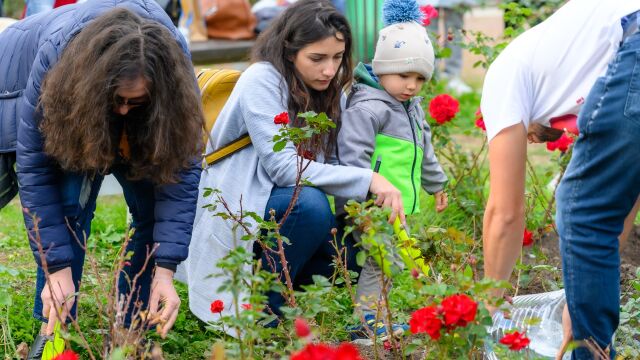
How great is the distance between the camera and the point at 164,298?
9.11ft

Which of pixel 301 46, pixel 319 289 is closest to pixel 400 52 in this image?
pixel 301 46

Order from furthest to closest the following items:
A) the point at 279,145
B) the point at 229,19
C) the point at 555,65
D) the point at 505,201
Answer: the point at 229,19 → the point at 279,145 → the point at 505,201 → the point at 555,65

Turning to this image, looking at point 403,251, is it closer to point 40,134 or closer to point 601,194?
point 601,194

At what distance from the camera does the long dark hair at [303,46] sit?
329cm

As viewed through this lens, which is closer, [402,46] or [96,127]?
[96,127]

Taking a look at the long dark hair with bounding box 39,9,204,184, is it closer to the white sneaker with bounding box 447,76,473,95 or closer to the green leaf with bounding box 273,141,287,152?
the green leaf with bounding box 273,141,287,152

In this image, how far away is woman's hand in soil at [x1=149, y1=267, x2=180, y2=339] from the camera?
2.72 meters

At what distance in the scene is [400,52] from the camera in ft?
11.1

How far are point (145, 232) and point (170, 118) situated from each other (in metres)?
0.61

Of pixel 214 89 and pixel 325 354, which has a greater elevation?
pixel 325 354

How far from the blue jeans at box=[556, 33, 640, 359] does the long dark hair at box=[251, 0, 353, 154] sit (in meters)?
1.19

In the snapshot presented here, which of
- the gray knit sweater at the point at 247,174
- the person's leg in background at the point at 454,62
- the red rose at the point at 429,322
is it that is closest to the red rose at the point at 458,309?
the red rose at the point at 429,322

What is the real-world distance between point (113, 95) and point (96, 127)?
0.31 ft

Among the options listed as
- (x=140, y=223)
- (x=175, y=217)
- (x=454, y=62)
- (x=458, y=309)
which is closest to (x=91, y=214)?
(x=140, y=223)
